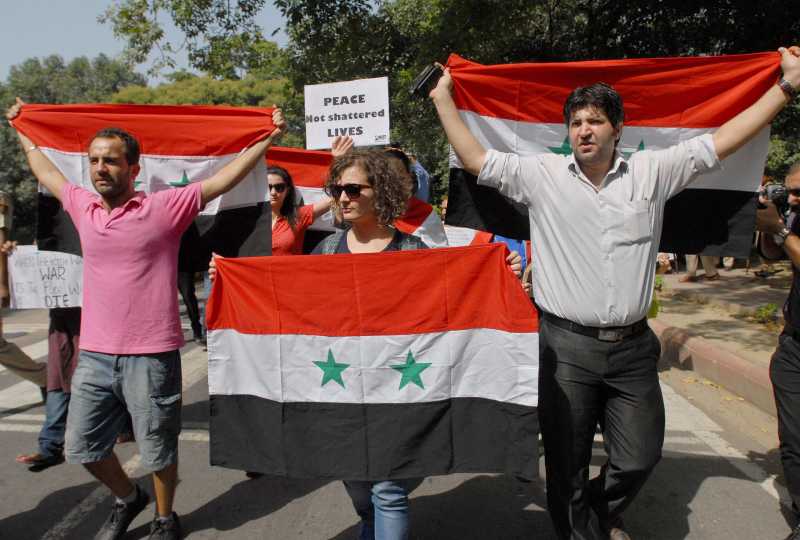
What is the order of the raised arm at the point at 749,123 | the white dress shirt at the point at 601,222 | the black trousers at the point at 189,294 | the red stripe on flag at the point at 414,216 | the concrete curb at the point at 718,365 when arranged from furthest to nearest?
the black trousers at the point at 189,294 → the concrete curb at the point at 718,365 → the red stripe on flag at the point at 414,216 → the raised arm at the point at 749,123 → the white dress shirt at the point at 601,222

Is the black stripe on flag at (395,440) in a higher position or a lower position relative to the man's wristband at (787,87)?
lower

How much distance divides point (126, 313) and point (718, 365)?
545 cm

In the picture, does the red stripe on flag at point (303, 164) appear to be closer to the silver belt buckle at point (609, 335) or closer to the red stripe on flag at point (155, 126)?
the red stripe on flag at point (155, 126)

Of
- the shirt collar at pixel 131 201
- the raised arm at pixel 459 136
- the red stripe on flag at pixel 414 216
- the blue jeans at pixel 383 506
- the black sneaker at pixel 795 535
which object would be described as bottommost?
the black sneaker at pixel 795 535

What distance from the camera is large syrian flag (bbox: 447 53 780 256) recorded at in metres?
3.59

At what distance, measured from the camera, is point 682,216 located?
12.1 ft

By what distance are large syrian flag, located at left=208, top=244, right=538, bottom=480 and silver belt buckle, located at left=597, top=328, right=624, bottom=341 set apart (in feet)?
1.05

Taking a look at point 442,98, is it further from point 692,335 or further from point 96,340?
point 692,335

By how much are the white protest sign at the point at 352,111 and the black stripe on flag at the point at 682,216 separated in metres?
1.56

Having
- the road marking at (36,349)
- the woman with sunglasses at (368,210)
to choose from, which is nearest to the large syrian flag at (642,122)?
the woman with sunglasses at (368,210)

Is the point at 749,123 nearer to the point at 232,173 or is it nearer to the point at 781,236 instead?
the point at 781,236

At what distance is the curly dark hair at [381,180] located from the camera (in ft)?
9.95

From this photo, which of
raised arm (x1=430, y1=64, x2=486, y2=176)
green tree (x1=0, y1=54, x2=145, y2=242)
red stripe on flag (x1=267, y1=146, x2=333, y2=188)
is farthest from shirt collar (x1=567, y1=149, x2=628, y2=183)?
green tree (x1=0, y1=54, x2=145, y2=242)

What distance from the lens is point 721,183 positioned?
3.61 meters
